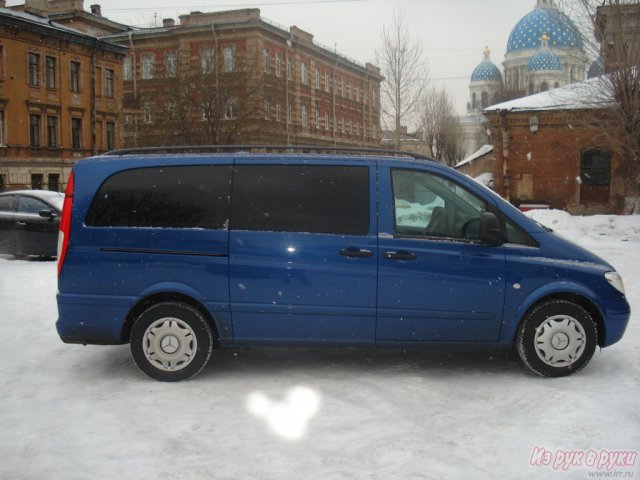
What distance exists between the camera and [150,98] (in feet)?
136

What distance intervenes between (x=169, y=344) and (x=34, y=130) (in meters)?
35.4

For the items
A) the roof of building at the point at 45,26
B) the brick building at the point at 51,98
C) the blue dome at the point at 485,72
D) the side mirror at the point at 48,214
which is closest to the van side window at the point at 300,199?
the side mirror at the point at 48,214

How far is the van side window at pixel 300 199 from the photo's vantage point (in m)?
5.35

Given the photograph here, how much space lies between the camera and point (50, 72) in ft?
124

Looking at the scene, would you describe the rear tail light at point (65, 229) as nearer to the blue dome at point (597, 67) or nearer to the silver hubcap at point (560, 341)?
the silver hubcap at point (560, 341)

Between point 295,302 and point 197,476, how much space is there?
1.91 metres

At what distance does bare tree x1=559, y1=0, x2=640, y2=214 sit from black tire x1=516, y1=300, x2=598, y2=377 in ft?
54.8

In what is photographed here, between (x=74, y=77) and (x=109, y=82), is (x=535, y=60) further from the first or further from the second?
(x=74, y=77)

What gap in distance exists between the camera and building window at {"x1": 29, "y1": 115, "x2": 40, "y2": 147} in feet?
119

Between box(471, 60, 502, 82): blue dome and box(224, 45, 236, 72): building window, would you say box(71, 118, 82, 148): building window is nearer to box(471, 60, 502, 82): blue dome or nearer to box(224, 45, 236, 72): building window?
box(224, 45, 236, 72): building window

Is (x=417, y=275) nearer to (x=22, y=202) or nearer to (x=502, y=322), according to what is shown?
(x=502, y=322)

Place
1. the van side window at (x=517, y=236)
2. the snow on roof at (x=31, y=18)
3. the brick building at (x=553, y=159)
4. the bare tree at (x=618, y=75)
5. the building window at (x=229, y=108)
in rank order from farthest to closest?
the building window at (x=229, y=108) < the snow on roof at (x=31, y=18) < the brick building at (x=553, y=159) < the bare tree at (x=618, y=75) < the van side window at (x=517, y=236)

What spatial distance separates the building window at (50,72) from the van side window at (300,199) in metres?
36.4

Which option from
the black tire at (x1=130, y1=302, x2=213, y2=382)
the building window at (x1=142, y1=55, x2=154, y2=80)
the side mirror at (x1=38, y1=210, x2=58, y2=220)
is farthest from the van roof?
the building window at (x1=142, y1=55, x2=154, y2=80)
